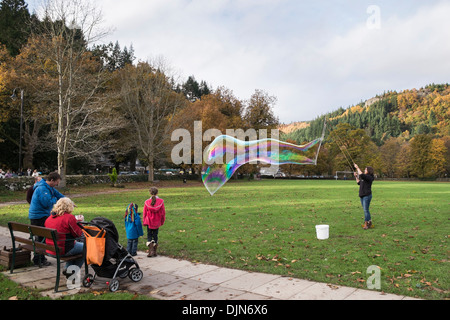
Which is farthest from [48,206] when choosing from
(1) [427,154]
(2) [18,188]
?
(1) [427,154]

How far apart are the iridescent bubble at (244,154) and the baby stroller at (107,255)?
8972 mm

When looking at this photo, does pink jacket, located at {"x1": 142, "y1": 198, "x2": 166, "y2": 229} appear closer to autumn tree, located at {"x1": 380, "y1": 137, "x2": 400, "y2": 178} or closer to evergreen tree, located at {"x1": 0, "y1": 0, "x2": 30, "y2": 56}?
evergreen tree, located at {"x1": 0, "y1": 0, "x2": 30, "y2": 56}

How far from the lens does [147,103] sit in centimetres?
4256

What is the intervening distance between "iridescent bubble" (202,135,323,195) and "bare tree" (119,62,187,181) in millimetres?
27172

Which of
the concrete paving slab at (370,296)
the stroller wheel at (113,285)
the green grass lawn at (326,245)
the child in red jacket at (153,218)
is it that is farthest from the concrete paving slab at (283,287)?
the child in red jacket at (153,218)

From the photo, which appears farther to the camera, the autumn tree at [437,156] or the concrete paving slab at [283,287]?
the autumn tree at [437,156]

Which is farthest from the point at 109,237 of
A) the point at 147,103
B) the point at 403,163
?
the point at 403,163

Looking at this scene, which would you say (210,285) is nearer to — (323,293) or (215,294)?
(215,294)

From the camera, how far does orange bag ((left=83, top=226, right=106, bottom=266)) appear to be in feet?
17.5

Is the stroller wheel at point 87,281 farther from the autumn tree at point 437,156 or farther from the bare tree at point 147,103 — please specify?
the autumn tree at point 437,156

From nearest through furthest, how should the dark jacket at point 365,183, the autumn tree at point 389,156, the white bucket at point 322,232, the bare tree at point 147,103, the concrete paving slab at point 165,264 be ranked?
the concrete paving slab at point 165,264 → the white bucket at point 322,232 → the dark jacket at point 365,183 → the bare tree at point 147,103 → the autumn tree at point 389,156

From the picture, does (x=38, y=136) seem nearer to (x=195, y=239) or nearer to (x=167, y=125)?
(x=167, y=125)

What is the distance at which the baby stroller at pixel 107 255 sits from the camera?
5.36m

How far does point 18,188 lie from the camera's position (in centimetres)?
2589
